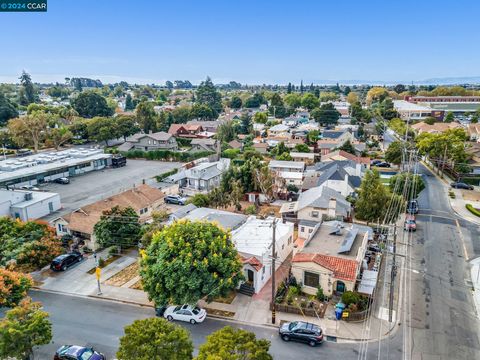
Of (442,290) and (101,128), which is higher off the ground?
(101,128)

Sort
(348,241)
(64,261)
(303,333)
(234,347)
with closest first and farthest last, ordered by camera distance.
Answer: (234,347) < (303,333) < (348,241) < (64,261)

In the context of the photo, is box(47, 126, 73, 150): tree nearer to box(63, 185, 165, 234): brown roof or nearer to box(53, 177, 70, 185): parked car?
box(53, 177, 70, 185): parked car

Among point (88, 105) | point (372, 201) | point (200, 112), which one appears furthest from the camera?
point (200, 112)

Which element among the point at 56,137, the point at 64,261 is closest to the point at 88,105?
the point at 56,137

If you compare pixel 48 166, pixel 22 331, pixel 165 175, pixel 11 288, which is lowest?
pixel 165 175

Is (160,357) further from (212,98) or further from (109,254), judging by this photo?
(212,98)

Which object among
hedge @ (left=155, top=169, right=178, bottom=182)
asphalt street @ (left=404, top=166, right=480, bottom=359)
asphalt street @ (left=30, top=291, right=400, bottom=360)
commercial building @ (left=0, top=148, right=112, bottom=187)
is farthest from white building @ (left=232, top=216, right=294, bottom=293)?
commercial building @ (left=0, top=148, right=112, bottom=187)

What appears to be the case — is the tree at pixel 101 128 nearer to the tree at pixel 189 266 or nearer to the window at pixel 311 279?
the tree at pixel 189 266

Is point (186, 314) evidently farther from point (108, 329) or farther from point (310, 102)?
point (310, 102)
